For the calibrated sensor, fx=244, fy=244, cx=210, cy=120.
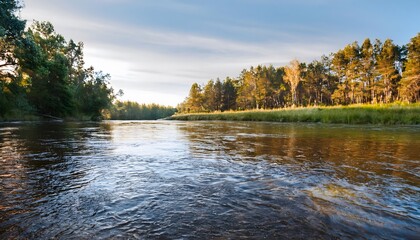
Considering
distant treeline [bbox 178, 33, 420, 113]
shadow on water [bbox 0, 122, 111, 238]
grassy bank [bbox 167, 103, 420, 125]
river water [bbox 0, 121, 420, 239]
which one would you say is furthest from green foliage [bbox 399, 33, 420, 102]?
shadow on water [bbox 0, 122, 111, 238]

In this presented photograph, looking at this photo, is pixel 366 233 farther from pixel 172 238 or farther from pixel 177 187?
pixel 177 187

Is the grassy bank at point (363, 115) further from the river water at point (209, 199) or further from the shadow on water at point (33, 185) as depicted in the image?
the shadow on water at point (33, 185)

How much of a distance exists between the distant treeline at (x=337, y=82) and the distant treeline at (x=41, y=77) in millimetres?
35400

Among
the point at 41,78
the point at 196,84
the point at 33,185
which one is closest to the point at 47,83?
the point at 41,78

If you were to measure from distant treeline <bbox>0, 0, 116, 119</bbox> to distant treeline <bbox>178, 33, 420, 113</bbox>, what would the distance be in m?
35.4

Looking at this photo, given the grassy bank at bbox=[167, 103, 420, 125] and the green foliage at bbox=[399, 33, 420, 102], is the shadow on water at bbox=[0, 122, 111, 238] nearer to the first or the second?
the grassy bank at bbox=[167, 103, 420, 125]

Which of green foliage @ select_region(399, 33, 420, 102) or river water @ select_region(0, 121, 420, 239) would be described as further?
green foliage @ select_region(399, 33, 420, 102)

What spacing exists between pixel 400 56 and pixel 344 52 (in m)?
11.4

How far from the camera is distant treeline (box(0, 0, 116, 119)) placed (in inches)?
618

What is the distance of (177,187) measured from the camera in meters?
2.94

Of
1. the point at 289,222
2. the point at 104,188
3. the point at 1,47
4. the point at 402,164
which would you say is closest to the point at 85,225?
the point at 104,188

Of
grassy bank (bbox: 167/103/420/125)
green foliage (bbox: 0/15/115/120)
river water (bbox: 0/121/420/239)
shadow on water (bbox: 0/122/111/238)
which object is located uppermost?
green foliage (bbox: 0/15/115/120)

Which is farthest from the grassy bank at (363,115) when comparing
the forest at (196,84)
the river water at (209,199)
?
the river water at (209,199)

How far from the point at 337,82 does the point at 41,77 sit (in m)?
68.7
